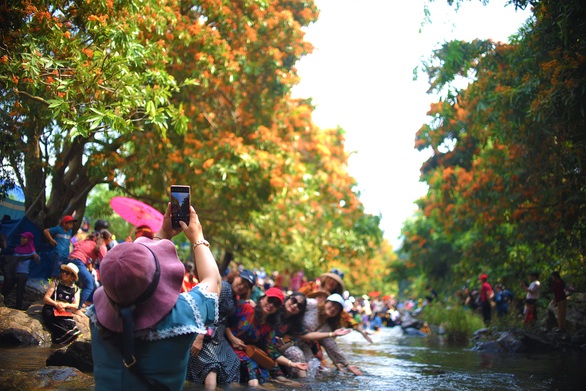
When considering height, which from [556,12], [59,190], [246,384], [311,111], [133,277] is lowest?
[246,384]

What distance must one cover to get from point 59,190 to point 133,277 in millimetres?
12096

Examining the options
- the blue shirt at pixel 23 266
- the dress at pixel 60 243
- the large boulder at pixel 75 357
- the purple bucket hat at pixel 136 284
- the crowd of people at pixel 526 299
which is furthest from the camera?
the crowd of people at pixel 526 299

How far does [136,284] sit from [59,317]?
6832mm

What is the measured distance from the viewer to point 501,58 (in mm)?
13180

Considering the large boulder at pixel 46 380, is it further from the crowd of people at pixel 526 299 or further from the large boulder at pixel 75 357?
the crowd of people at pixel 526 299

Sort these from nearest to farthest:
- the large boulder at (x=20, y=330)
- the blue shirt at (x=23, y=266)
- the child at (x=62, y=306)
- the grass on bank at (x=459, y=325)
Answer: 1. the child at (x=62, y=306)
2. the large boulder at (x=20, y=330)
3. the blue shirt at (x=23, y=266)
4. the grass on bank at (x=459, y=325)

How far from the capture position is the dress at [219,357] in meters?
7.38

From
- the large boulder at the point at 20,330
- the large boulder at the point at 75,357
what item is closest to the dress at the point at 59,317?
the large boulder at the point at 20,330

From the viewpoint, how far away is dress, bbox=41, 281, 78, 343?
9070 mm

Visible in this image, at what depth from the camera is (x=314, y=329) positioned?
9445 mm

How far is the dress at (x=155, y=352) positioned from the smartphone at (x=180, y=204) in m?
0.43

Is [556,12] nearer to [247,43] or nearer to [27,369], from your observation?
[247,43]

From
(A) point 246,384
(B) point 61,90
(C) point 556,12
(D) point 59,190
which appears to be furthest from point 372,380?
(D) point 59,190

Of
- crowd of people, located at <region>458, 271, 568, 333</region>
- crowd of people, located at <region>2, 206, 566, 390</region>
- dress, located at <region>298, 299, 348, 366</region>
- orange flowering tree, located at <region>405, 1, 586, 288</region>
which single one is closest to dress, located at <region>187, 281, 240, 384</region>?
crowd of people, located at <region>2, 206, 566, 390</region>
